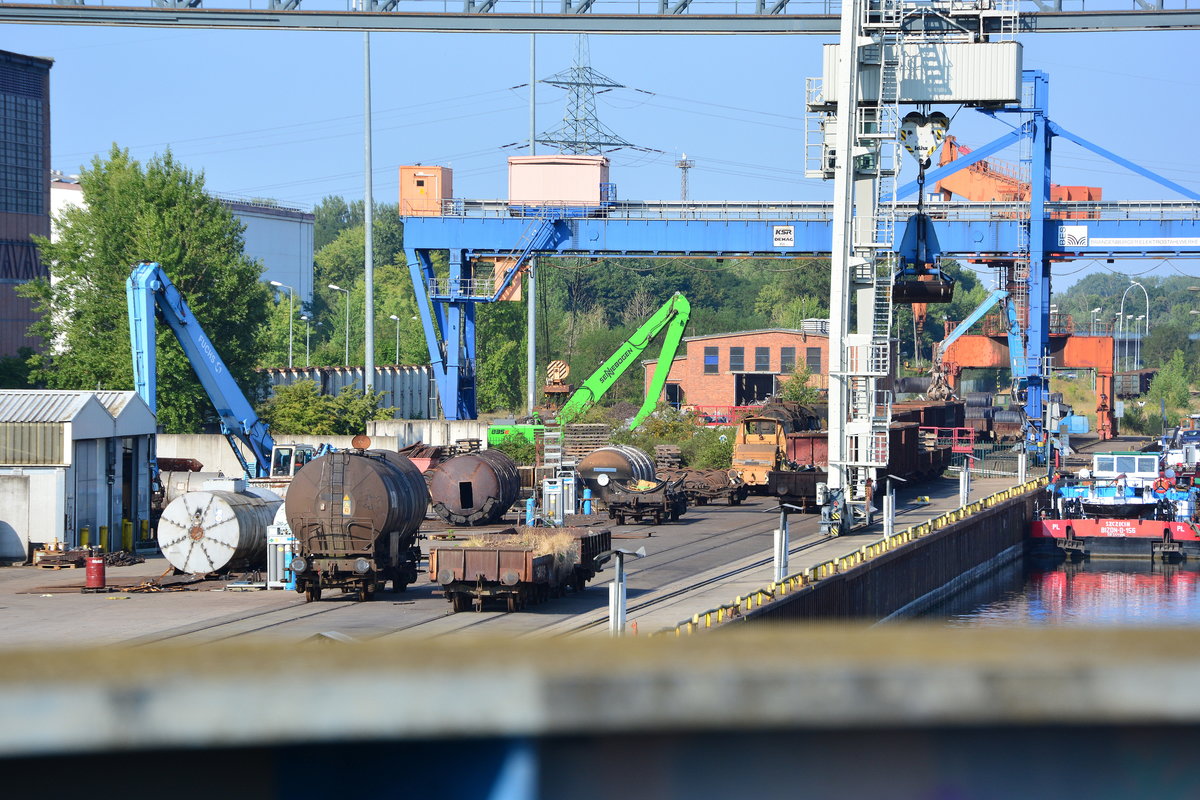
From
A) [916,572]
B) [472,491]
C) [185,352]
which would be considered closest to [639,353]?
[472,491]

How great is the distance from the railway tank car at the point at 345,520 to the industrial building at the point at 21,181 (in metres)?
51.1

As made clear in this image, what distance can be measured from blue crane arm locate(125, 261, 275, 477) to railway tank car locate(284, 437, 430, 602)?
13.4m

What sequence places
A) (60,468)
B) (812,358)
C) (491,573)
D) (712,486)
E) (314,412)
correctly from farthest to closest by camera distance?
(812,358) → (314,412) → (712,486) → (60,468) → (491,573)

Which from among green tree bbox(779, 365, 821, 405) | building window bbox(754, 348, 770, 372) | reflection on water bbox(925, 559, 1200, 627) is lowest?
reflection on water bbox(925, 559, 1200, 627)

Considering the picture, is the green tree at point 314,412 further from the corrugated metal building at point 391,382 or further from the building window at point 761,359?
the building window at point 761,359

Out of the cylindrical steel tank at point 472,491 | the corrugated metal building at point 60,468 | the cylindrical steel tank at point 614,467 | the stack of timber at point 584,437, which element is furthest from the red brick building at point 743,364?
the corrugated metal building at point 60,468

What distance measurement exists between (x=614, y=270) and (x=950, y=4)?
111 metres

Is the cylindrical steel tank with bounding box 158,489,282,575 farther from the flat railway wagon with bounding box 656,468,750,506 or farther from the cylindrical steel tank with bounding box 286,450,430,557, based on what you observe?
the flat railway wagon with bounding box 656,468,750,506

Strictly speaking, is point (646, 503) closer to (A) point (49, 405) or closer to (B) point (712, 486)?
(B) point (712, 486)

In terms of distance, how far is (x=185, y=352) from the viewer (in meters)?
40.5

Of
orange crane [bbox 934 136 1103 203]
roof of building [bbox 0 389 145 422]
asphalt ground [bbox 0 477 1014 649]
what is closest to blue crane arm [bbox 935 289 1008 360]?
orange crane [bbox 934 136 1103 203]

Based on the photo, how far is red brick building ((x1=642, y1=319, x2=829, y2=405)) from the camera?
268 ft

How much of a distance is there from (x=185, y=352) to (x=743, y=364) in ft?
153

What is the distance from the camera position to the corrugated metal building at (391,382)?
224 feet
